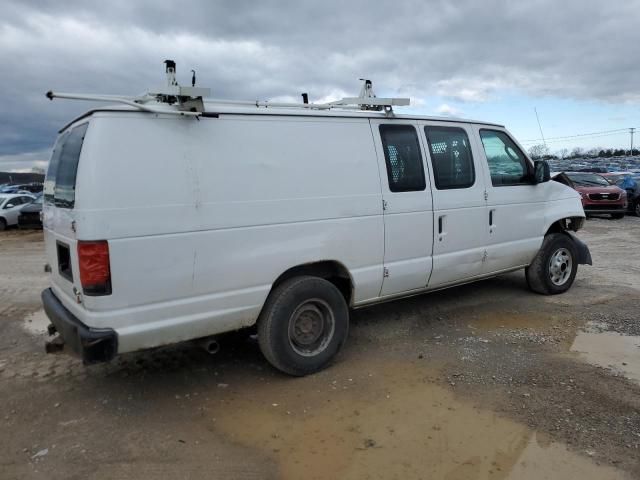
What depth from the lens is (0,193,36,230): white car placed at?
66.0 feet

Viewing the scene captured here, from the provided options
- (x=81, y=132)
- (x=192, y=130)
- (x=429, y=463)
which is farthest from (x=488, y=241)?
(x=81, y=132)

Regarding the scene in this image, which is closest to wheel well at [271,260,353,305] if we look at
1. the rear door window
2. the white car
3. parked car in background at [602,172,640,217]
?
the rear door window

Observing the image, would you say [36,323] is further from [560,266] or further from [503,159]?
[560,266]

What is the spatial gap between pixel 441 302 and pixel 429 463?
3403 mm

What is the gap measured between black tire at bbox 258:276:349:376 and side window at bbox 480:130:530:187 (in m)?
2.48

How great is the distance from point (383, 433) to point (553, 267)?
4.11m

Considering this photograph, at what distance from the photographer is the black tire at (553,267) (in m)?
6.44

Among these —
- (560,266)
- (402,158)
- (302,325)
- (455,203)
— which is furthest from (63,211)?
(560,266)

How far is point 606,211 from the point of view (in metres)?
18.0

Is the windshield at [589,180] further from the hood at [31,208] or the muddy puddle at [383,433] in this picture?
the hood at [31,208]

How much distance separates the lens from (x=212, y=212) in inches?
147

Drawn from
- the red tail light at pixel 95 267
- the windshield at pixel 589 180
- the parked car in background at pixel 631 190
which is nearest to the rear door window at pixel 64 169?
the red tail light at pixel 95 267

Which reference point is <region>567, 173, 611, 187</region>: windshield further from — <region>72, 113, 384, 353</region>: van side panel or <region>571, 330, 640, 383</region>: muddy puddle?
<region>72, 113, 384, 353</region>: van side panel

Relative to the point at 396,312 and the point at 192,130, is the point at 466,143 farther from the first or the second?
the point at 192,130
